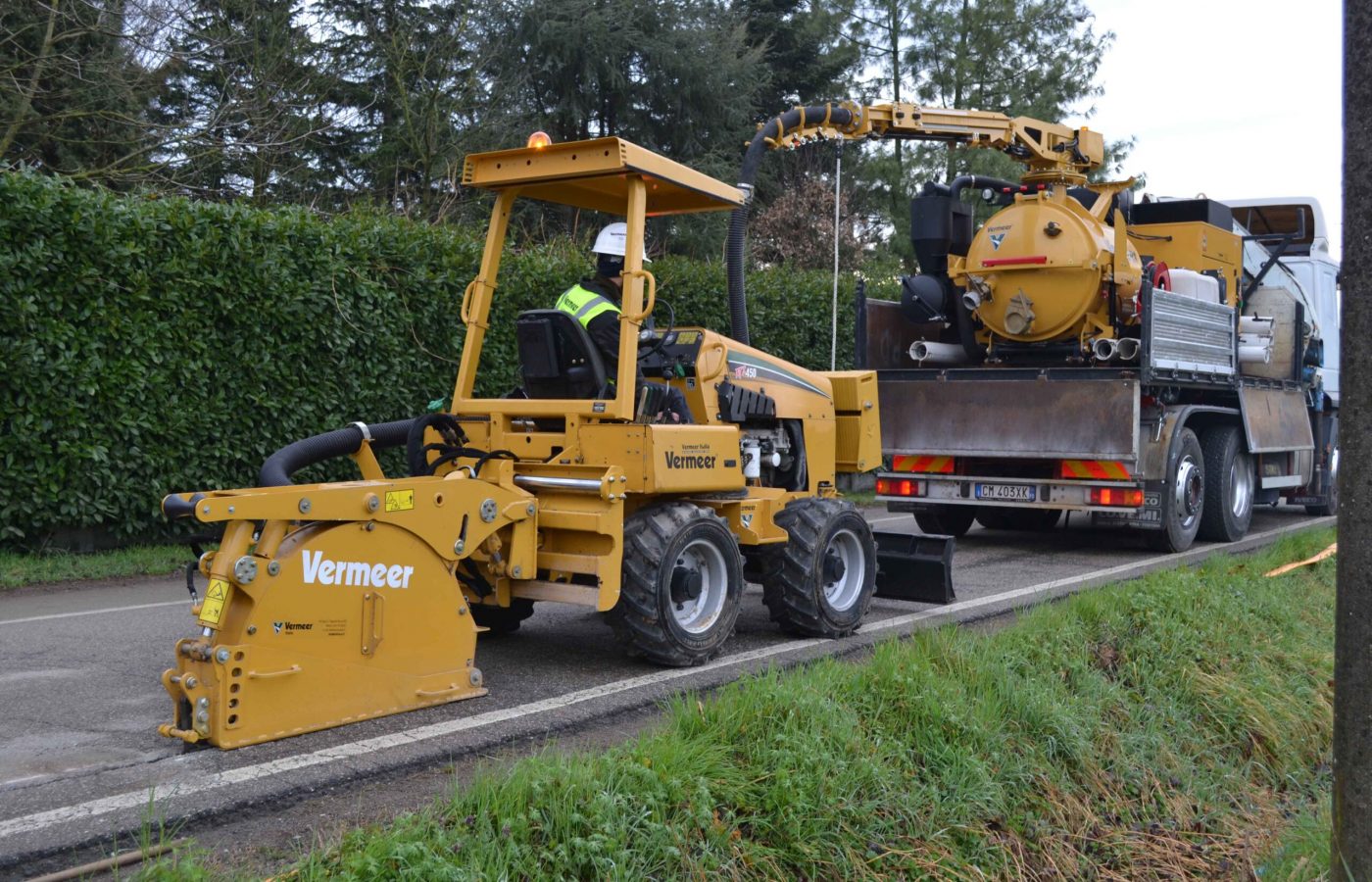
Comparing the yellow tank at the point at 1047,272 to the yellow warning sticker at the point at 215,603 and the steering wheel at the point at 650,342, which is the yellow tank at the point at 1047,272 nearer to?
the steering wheel at the point at 650,342

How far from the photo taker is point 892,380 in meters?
12.3

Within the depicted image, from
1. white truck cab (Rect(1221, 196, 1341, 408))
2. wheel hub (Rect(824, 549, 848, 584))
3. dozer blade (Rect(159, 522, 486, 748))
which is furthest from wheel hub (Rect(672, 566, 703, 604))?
white truck cab (Rect(1221, 196, 1341, 408))

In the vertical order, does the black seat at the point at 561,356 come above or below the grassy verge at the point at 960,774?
above

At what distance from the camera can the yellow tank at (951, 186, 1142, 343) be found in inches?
452

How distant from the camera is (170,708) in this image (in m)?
5.66

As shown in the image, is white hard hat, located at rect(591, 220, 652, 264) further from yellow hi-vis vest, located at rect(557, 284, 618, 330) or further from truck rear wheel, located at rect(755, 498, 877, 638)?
truck rear wheel, located at rect(755, 498, 877, 638)

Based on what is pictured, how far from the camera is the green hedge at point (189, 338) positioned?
964 cm

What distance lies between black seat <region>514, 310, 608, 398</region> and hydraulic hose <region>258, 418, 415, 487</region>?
0.74 metres

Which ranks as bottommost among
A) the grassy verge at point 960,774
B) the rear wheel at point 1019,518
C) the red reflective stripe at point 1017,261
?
the grassy verge at point 960,774

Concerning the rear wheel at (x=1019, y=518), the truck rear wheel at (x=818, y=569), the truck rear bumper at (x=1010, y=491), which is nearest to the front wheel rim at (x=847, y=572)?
the truck rear wheel at (x=818, y=569)

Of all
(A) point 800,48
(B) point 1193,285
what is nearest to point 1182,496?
(B) point 1193,285

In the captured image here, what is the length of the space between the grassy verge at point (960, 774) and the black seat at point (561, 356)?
1966mm

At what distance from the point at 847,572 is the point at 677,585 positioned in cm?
165

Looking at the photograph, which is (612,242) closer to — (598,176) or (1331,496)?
(598,176)
